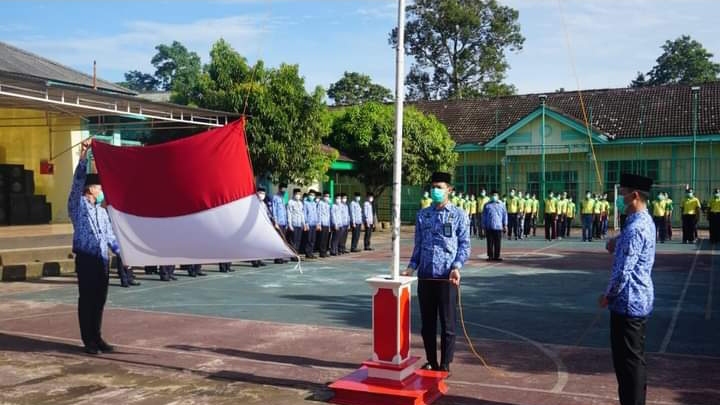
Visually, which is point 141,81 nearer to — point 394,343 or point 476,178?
point 476,178

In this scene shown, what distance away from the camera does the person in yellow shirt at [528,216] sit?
26.3 m

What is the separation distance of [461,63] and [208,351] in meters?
41.8

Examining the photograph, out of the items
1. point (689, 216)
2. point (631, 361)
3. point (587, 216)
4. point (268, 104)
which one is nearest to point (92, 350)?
point (631, 361)

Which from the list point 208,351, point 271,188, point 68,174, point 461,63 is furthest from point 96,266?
point 461,63

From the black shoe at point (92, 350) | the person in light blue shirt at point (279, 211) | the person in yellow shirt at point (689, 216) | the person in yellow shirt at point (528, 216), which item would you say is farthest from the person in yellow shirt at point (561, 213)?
the black shoe at point (92, 350)

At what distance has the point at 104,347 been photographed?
25.1 ft

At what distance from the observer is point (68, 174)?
21.5 meters

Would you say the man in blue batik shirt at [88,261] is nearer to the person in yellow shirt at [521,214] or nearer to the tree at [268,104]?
the tree at [268,104]

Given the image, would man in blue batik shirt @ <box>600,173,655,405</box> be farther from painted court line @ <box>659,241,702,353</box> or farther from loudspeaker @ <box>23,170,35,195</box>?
loudspeaker @ <box>23,170,35,195</box>

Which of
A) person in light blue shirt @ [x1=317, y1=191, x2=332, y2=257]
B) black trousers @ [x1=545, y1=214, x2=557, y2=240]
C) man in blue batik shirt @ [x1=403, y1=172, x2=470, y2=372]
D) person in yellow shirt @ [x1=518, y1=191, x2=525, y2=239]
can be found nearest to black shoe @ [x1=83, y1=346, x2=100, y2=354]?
man in blue batik shirt @ [x1=403, y1=172, x2=470, y2=372]

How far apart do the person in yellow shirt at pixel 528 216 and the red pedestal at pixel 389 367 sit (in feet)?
68.7

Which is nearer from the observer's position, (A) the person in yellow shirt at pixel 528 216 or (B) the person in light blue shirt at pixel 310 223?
(B) the person in light blue shirt at pixel 310 223

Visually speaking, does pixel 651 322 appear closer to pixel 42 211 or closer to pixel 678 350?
pixel 678 350

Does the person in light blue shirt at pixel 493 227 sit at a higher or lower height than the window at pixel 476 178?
lower
